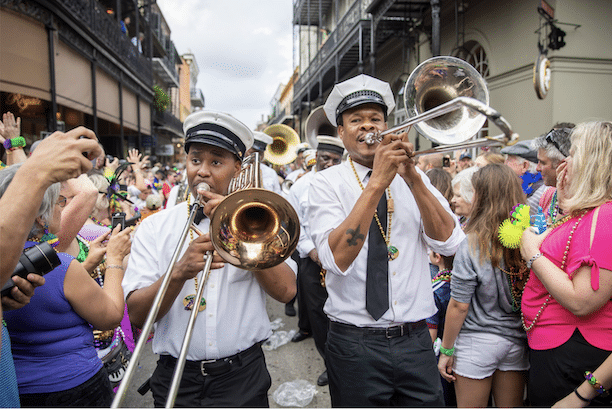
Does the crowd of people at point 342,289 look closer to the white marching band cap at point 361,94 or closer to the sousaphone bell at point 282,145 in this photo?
the white marching band cap at point 361,94

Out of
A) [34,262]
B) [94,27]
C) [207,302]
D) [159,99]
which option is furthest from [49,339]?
[159,99]

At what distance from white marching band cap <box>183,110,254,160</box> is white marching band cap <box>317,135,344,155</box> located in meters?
2.57

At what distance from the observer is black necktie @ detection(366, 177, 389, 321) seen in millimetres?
1895

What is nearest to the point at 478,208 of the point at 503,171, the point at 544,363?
the point at 503,171

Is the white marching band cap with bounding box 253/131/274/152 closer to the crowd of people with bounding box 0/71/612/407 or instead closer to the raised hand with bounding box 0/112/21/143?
the raised hand with bounding box 0/112/21/143

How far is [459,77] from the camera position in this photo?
1.90 meters

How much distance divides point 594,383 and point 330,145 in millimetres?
3350

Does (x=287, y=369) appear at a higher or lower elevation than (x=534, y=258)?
lower

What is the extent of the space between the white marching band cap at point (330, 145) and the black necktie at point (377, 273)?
261 cm

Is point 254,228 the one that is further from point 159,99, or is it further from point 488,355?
point 159,99

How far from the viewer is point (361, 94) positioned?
2.13m

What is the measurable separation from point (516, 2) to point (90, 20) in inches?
426

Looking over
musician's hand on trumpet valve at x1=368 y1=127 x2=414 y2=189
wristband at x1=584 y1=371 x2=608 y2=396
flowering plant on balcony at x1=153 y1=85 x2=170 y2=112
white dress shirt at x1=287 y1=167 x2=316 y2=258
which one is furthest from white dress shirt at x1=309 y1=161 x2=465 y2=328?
flowering plant on balcony at x1=153 y1=85 x2=170 y2=112

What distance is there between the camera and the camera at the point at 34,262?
146 centimetres
